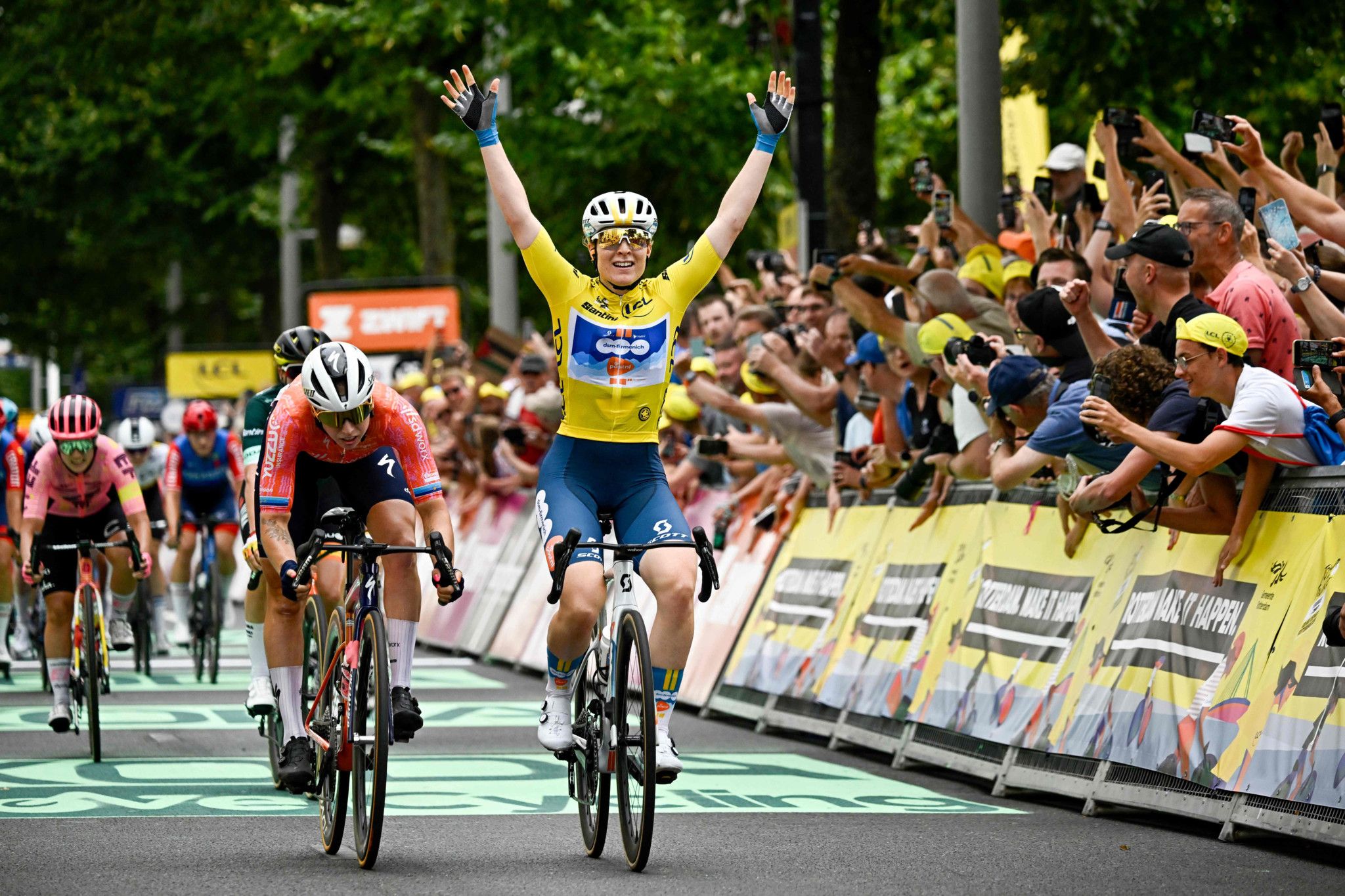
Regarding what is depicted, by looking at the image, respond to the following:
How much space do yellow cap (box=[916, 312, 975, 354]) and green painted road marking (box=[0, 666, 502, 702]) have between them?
22.9 feet

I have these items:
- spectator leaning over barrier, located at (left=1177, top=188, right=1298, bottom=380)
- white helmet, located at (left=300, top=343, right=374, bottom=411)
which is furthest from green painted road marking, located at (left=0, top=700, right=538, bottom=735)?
spectator leaning over barrier, located at (left=1177, top=188, right=1298, bottom=380)

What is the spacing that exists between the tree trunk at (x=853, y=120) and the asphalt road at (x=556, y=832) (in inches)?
238

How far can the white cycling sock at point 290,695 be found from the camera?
9.61 m

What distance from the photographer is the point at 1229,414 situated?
909cm

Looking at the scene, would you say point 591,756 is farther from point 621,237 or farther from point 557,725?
point 621,237

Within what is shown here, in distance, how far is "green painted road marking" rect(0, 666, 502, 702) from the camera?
57.2 ft

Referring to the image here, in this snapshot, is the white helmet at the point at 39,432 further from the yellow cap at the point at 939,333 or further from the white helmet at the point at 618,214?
the white helmet at the point at 618,214

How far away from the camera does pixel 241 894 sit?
7656 mm

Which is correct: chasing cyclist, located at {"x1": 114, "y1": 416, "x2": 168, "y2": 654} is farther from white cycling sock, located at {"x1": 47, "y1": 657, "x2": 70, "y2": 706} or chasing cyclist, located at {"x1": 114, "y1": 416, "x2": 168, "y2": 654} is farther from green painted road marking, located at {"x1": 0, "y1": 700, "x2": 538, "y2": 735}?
white cycling sock, located at {"x1": 47, "y1": 657, "x2": 70, "y2": 706}

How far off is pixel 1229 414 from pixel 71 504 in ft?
25.9

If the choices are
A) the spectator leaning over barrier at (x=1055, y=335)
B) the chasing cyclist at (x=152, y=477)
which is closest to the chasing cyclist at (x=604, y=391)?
the spectator leaning over barrier at (x=1055, y=335)

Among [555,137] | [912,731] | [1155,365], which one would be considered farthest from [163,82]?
[1155,365]

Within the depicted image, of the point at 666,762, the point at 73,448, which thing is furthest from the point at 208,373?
the point at 666,762

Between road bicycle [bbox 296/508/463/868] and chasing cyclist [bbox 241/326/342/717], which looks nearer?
road bicycle [bbox 296/508/463/868]
